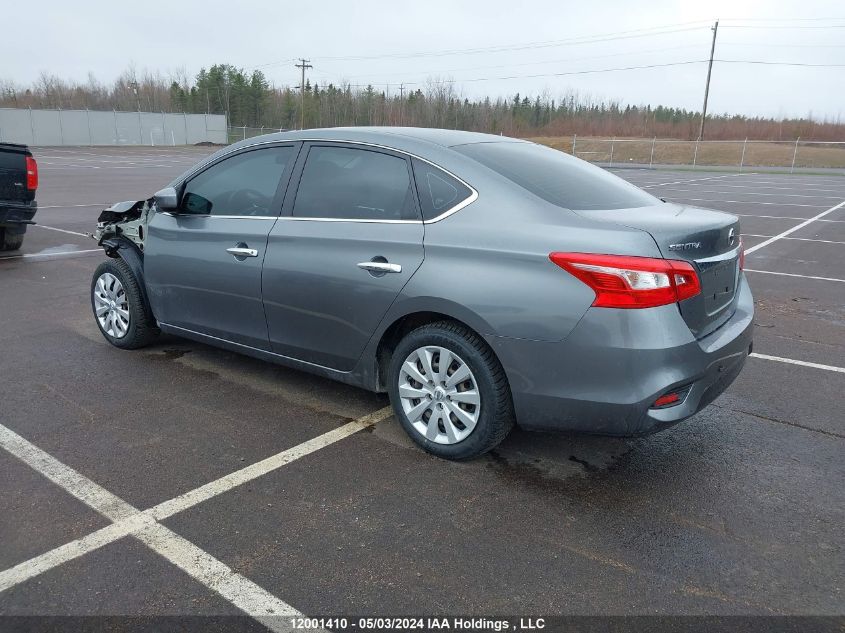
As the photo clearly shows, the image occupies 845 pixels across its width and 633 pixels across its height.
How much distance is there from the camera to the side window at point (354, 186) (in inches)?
146

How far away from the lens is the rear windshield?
138 inches

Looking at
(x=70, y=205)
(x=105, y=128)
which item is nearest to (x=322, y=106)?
(x=105, y=128)

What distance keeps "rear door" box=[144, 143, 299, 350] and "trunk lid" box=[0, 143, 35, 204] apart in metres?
4.85

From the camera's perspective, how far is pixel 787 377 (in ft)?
16.2

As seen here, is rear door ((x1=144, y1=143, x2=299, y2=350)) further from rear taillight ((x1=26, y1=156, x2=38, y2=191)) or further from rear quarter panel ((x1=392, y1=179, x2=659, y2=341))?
rear taillight ((x1=26, y1=156, x2=38, y2=191))

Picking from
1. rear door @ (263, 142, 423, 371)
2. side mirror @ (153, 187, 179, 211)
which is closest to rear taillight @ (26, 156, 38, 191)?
side mirror @ (153, 187, 179, 211)

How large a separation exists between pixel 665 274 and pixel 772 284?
618 centimetres

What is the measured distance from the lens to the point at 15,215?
8.62 metres

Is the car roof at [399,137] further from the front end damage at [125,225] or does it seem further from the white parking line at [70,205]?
the white parking line at [70,205]

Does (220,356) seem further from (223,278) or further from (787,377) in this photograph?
(787,377)

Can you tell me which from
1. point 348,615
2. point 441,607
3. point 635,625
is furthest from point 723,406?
point 348,615

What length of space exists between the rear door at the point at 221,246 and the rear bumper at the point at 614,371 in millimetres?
1771

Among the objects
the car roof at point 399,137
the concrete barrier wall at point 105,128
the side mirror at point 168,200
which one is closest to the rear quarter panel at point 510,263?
the car roof at point 399,137

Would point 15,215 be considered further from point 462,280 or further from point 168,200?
point 462,280
